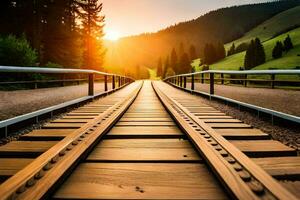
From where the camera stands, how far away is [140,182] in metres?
1.94

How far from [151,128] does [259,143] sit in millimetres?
1509

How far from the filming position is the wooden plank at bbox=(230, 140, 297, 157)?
2613 mm

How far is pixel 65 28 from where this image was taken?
33.7 metres

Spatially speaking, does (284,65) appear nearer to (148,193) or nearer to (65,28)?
(65,28)

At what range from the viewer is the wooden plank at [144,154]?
7.97 feet

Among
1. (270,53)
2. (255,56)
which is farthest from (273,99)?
(270,53)

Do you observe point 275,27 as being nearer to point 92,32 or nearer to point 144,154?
point 92,32

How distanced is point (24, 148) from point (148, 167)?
55.9 inches

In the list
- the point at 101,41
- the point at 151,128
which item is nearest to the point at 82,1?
the point at 101,41

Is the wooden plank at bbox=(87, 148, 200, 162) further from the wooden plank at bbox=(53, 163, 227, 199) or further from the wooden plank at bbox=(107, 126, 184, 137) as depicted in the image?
the wooden plank at bbox=(107, 126, 184, 137)

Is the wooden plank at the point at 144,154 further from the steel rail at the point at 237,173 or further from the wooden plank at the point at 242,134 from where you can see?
the wooden plank at the point at 242,134

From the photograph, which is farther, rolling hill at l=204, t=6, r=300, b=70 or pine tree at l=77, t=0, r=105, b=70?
rolling hill at l=204, t=6, r=300, b=70

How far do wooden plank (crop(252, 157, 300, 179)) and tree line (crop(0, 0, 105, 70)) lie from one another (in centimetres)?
2022

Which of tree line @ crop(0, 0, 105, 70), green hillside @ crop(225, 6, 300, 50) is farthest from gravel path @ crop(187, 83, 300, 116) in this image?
green hillside @ crop(225, 6, 300, 50)
